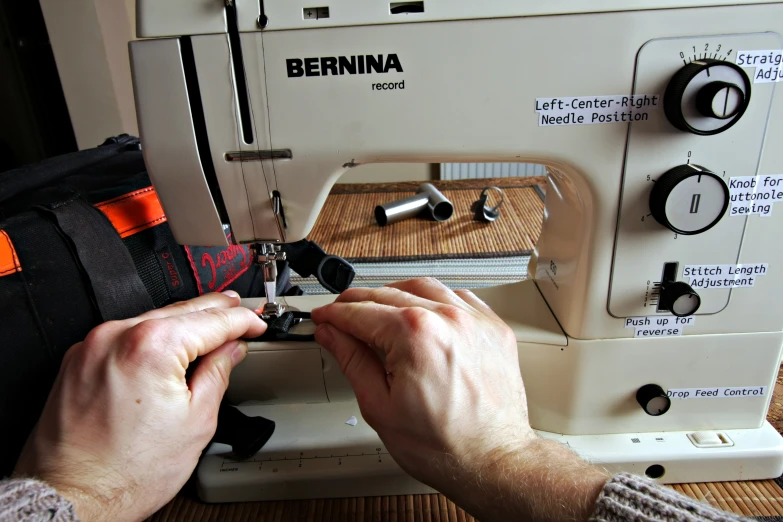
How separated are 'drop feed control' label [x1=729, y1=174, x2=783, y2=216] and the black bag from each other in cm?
75

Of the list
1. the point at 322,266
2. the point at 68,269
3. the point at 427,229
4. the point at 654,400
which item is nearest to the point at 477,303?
the point at 654,400

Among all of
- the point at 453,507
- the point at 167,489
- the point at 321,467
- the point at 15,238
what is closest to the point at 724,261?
the point at 453,507

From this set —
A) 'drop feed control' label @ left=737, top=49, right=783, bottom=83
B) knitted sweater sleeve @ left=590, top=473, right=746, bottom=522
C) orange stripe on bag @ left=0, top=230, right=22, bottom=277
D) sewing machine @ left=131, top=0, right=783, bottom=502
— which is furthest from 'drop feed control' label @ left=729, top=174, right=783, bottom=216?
orange stripe on bag @ left=0, top=230, right=22, bottom=277

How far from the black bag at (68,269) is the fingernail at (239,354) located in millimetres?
162

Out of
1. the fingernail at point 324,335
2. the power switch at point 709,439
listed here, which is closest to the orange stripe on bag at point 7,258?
the fingernail at point 324,335

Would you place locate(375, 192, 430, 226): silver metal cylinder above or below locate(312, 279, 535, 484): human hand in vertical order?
below

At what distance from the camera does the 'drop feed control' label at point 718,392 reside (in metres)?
0.70

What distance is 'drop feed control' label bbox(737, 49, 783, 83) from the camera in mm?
547

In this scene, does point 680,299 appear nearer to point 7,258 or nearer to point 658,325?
point 658,325

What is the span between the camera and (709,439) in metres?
0.70

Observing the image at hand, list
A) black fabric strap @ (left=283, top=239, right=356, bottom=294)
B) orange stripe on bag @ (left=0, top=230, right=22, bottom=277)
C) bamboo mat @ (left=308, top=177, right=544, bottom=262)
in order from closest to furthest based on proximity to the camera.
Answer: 1. orange stripe on bag @ (left=0, top=230, right=22, bottom=277)
2. black fabric strap @ (left=283, top=239, right=356, bottom=294)
3. bamboo mat @ (left=308, top=177, right=544, bottom=262)

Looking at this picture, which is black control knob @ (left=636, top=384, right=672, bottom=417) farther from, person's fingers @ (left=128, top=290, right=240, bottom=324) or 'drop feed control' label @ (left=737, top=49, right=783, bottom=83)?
person's fingers @ (left=128, top=290, right=240, bottom=324)

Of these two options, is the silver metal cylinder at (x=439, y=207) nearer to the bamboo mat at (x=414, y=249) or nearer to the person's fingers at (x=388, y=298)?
the bamboo mat at (x=414, y=249)

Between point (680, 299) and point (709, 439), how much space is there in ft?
0.71
